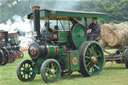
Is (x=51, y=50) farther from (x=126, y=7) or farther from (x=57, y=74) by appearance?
(x=126, y=7)

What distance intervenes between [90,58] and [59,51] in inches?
38.5

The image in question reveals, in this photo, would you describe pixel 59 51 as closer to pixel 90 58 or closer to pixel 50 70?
pixel 50 70

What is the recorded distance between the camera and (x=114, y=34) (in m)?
9.98

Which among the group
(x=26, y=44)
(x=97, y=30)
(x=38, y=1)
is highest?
(x=38, y=1)

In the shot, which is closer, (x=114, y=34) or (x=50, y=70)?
(x=50, y=70)

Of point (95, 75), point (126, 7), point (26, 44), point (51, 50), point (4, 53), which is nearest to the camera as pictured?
point (51, 50)

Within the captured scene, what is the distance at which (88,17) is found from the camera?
833cm

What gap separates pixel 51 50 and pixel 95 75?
4.96ft

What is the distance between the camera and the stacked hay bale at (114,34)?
982cm

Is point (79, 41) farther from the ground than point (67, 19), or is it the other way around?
point (67, 19)

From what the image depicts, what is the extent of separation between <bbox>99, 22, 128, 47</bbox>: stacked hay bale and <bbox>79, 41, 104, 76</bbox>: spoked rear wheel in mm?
1541

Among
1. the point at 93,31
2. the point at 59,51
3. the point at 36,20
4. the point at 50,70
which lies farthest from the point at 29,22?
the point at 50,70

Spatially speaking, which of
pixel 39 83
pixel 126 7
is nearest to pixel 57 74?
pixel 39 83

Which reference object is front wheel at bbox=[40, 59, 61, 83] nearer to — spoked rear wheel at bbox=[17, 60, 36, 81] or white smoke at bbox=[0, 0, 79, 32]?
Result: spoked rear wheel at bbox=[17, 60, 36, 81]
